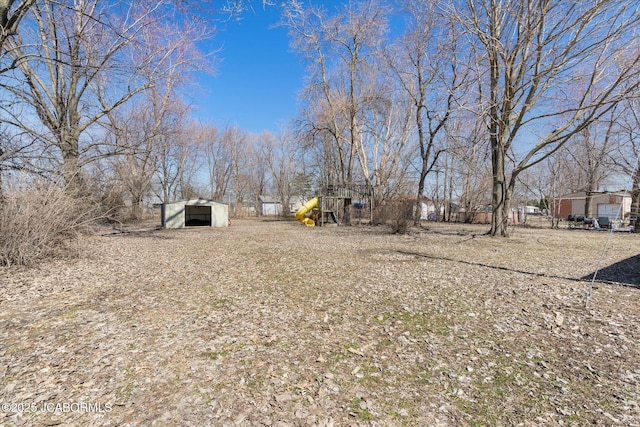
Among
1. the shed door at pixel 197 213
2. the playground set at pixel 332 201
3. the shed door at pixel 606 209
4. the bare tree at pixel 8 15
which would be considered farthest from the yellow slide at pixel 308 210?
the shed door at pixel 606 209

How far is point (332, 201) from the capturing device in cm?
2138

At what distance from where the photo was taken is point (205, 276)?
607cm

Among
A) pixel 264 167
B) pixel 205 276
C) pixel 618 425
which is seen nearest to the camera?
pixel 618 425

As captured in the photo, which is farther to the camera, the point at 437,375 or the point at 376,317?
the point at 376,317

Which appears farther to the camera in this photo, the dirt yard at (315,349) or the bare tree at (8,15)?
the bare tree at (8,15)

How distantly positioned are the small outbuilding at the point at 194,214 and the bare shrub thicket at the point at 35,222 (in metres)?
12.2

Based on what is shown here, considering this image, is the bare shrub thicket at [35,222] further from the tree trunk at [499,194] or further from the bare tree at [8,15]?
the tree trunk at [499,194]

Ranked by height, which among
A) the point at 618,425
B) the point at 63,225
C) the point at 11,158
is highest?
the point at 11,158

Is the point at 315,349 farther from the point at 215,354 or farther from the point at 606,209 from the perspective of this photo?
the point at 606,209

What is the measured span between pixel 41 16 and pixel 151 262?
9378 millimetres

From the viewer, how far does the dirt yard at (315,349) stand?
7.34ft

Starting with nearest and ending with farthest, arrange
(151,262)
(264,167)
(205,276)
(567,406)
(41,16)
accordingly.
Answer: (567,406) → (205,276) → (151,262) → (41,16) → (264,167)

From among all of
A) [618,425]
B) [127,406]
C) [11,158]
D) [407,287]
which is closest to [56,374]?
[127,406]

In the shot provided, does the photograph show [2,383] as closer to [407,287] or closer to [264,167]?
[407,287]
